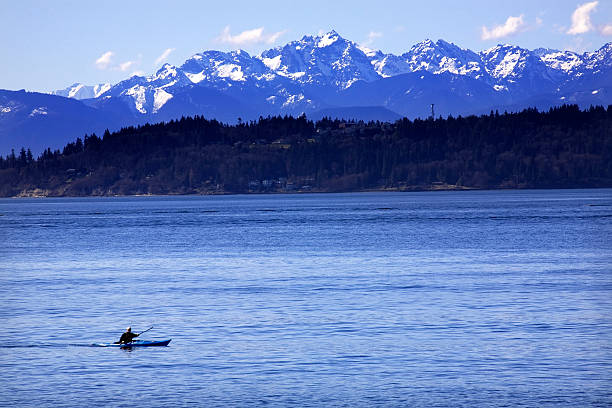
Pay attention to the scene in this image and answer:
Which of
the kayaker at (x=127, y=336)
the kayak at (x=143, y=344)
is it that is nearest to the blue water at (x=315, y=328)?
the kayaker at (x=127, y=336)

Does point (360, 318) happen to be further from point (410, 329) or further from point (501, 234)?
point (501, 234)

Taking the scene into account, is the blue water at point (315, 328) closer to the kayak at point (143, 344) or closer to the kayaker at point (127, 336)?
the kayaker at point (127, 336)

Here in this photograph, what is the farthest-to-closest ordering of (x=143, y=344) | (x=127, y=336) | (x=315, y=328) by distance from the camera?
(x=315, y=328) → (x=143, y=344) → (x=127, y=336)

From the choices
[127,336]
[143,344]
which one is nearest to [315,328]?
[143,344]

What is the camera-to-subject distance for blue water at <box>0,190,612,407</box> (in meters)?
43.4

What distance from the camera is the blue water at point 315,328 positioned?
4344 cm

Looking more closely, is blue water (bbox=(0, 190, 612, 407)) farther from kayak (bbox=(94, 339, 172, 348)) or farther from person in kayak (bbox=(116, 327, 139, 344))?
kayak (bbox=(94, 339, 172, 348))

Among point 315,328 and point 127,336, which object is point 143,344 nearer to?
point 127,336

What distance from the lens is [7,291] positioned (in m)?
82.9

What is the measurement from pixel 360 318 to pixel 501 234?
93987 millimetres

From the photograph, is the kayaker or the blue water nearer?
the blue water

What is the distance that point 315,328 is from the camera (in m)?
59.4

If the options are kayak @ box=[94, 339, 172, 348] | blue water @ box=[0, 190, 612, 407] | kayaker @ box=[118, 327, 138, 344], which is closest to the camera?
blue water @ box=[0, 190, 612, 407]

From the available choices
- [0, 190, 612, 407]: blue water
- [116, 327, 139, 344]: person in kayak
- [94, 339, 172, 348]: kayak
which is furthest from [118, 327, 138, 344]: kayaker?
[0, 190, 612, 407]: blue water
